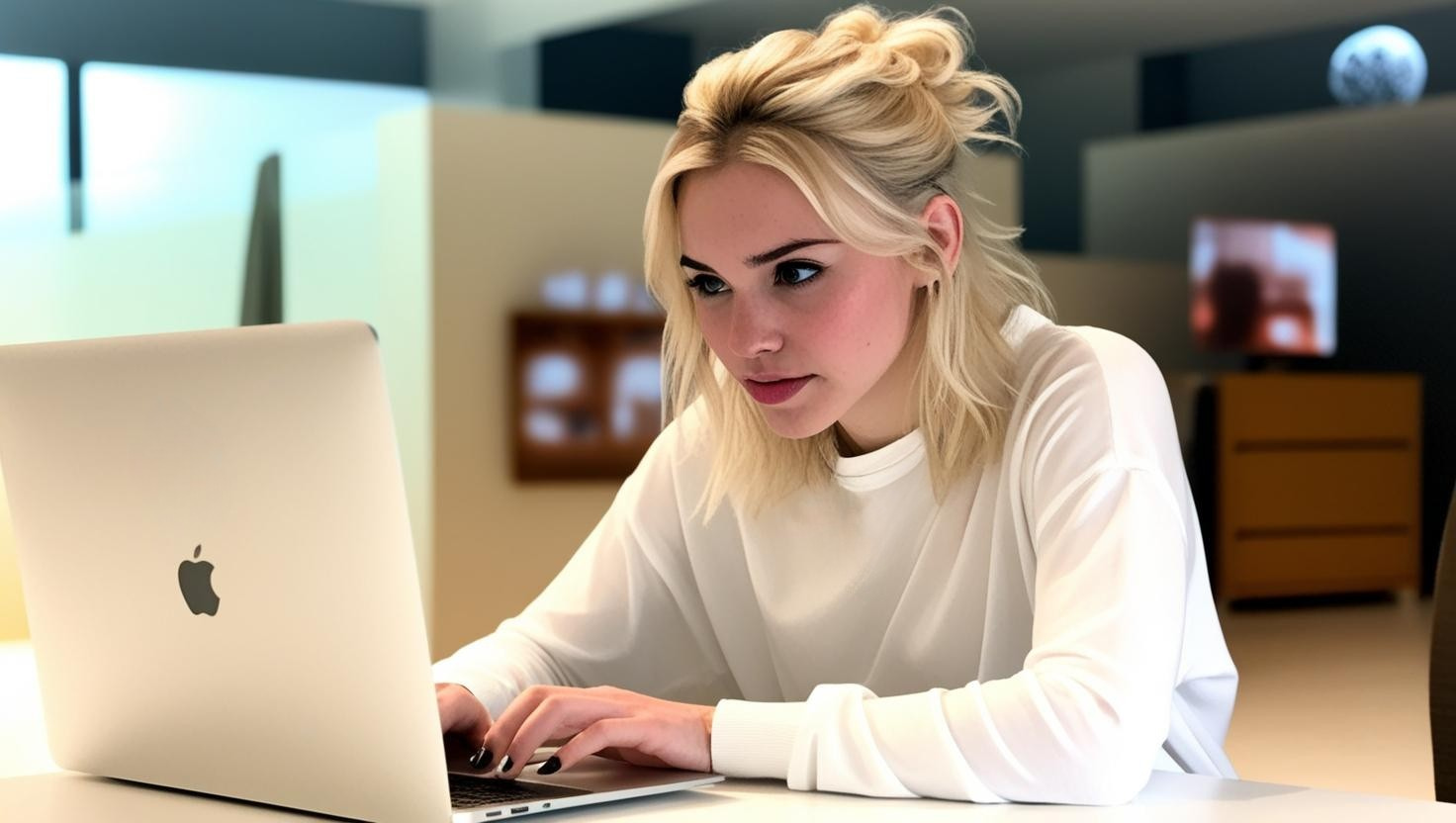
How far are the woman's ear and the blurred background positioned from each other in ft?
6.58

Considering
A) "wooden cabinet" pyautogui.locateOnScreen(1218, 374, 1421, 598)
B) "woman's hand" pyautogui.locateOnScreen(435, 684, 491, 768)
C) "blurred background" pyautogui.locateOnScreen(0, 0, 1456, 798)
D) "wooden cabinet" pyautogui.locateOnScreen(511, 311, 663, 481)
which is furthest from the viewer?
"wooden cabinet" pyautogui.locateOnScreen(1218, 374, 1421, 598)

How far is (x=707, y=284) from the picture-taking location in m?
1.50

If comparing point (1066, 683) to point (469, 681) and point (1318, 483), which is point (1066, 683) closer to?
point (469, 681)

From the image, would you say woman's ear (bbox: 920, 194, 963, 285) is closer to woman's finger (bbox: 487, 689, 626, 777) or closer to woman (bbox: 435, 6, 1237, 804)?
woman (bbox: 435, 6, 1237, 804)

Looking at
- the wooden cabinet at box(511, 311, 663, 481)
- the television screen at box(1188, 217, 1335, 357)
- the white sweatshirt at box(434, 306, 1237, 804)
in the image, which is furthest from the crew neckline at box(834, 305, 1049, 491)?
the television screen at box(1188, 217, 1335, 357)

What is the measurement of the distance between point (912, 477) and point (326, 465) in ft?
2.41

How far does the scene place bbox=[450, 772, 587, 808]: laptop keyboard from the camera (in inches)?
41.4

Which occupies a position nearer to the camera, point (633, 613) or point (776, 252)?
point (776, 252)

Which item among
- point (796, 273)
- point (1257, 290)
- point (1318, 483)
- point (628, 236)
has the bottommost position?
point (1318, 483)

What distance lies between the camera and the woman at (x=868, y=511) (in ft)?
3.88

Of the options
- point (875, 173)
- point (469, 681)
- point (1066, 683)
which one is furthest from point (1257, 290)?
point (1066, 683)

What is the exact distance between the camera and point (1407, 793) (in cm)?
377

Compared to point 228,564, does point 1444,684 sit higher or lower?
lower

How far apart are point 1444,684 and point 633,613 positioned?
2.50ft
